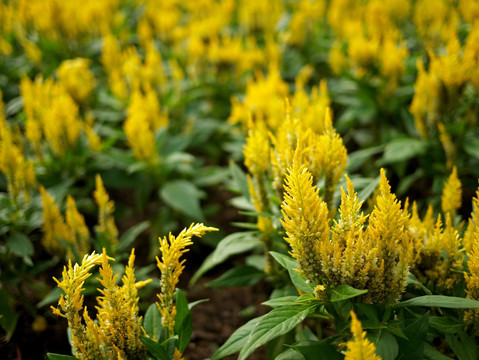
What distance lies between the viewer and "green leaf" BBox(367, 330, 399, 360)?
136 centimetres

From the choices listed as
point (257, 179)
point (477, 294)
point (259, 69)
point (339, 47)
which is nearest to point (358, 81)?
point (339, 47)

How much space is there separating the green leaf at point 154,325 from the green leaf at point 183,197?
3.82ft

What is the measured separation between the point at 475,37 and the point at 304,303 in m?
2.09

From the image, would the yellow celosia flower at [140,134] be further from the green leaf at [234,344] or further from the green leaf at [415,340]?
the green leaf at [415,340]

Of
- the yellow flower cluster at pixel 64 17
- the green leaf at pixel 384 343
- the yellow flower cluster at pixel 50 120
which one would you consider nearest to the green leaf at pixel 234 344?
the green leaf at pixel 384 343

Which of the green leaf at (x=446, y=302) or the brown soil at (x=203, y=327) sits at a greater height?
the green leaf at (x=446, y=302)

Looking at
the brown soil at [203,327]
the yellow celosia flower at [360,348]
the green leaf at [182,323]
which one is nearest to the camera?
the yellow celosia flower at [360,348]

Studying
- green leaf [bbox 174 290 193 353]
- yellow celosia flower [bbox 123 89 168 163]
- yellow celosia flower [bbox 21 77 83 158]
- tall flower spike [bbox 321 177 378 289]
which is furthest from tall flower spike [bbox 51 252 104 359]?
yellow celosia flower [bbox 21 77 83 158]

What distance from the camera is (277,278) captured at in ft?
7.35

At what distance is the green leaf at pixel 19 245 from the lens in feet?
7.82

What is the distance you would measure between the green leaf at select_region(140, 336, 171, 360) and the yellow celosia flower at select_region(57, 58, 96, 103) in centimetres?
271

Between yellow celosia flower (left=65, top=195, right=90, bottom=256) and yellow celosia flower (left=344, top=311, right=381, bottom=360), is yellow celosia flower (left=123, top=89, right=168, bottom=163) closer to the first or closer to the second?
yellow celosia flower (left=65, top=195, right=90, bottom=256)

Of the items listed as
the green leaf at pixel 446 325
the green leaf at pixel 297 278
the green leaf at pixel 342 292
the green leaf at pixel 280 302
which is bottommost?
the green leaf at pixel 446 325

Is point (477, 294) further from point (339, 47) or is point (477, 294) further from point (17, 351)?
point (339, 47)
